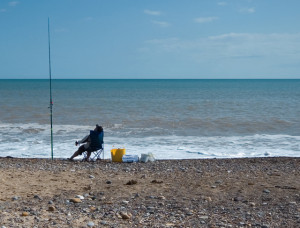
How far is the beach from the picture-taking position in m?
5.39

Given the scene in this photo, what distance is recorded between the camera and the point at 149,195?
660 cm

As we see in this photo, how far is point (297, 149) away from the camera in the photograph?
13.1 meters

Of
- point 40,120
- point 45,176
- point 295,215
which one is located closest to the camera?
point 295,215

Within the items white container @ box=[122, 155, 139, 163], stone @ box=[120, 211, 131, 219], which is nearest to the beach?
stone @ box=[120, 211, 131, 219]

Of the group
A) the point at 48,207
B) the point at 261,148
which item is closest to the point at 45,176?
the point at 48,207

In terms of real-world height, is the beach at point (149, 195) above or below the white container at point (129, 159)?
above

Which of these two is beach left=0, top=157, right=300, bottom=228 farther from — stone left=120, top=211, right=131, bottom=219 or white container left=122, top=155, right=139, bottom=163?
white container left=122, top=155, right=139, bottom=163

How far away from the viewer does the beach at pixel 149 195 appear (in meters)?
5.39

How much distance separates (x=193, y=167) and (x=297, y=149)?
16.9 feet

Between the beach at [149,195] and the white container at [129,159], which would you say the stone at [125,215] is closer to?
the beach at [149,195]

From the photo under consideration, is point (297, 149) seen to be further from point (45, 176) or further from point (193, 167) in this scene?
point (45, 176)

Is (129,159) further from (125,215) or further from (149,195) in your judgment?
(125,215)

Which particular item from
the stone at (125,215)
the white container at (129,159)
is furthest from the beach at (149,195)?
the white container at (129,159)

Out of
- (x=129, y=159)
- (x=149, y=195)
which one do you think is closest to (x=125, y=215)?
(x=149, y=195)
